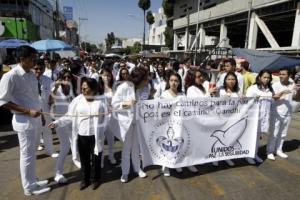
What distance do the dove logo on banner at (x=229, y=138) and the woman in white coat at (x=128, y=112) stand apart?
1.37 metres

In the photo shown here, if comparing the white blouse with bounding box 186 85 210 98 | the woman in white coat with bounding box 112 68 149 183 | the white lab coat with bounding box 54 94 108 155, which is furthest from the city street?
the white blouse with bounding box 186 85 210 98

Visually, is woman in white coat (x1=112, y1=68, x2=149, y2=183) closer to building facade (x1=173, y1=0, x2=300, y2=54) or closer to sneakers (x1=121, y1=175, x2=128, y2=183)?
sneakers (x1=121, y1=175, x2=128, y2=183)

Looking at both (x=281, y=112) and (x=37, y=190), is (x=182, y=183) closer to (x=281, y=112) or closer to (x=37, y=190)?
(x=37, y=190)

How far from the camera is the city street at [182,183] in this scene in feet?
13.6

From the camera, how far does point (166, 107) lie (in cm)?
457

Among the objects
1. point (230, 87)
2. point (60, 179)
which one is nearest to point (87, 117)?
point (60, 179)

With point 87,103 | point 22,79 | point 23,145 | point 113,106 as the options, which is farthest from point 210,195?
point 22,79

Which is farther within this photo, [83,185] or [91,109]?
[83,185]

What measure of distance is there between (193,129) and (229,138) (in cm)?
75

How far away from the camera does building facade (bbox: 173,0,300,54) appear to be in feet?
77.7

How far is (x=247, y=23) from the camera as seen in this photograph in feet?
94.4

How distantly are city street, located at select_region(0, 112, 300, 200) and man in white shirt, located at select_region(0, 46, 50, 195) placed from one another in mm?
537

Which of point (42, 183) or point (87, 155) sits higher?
point (87, 155)

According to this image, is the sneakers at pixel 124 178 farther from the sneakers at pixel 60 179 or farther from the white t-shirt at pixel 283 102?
the white t-shirt at pixel 283 102
